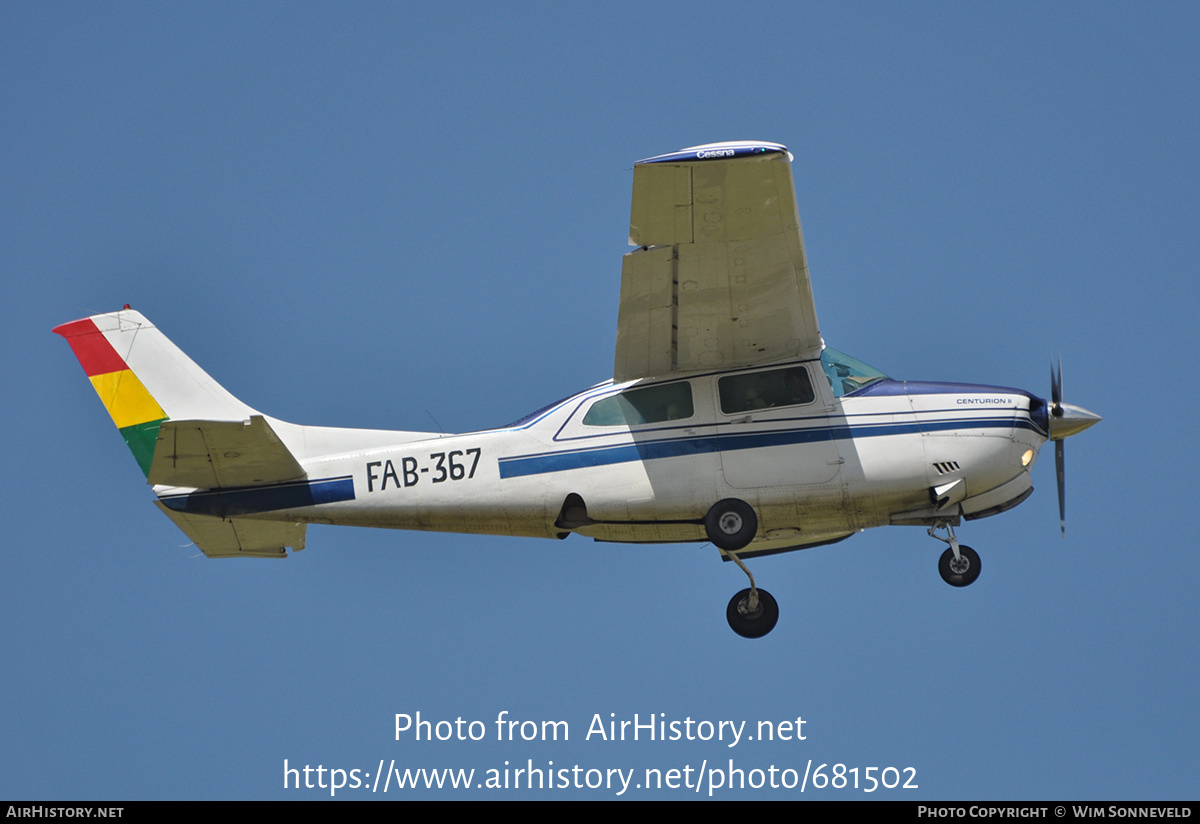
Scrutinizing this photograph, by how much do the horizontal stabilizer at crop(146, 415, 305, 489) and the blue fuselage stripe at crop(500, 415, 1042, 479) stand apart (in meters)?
2.42

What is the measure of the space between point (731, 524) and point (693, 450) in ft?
2.86

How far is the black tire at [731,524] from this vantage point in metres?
13.4

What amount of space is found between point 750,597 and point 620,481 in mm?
2297

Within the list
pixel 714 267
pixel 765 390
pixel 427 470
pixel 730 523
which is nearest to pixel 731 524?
pixel 730 523

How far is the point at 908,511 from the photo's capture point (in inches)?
536

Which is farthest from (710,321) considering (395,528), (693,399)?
(395,528)

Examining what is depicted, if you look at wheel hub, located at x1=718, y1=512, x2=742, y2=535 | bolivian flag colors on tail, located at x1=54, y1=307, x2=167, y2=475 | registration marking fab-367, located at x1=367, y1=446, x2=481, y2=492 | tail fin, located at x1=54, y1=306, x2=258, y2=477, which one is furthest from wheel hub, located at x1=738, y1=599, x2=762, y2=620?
bolivian flag colors on tail, located at x1=54, y1=307, x2=167, y2=475

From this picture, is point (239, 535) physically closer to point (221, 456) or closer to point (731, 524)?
point (221, 456)

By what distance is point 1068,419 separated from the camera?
13547 mm

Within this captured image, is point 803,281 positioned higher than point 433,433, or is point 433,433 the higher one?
point 803,281

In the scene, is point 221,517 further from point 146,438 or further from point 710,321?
point 710,321

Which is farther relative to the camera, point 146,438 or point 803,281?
point 146,438
